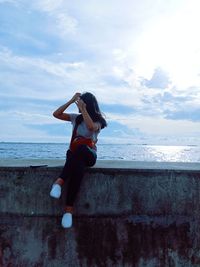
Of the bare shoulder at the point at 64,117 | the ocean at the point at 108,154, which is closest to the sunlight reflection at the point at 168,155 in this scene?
the ocean at the point at 108,154

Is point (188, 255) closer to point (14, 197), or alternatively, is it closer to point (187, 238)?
point (187, 238)

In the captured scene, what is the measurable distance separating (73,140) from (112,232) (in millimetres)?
1189

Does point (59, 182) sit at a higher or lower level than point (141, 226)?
higher

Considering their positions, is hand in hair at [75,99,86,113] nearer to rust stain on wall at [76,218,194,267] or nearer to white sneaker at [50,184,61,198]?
white sneaker at [50,184,61,198]

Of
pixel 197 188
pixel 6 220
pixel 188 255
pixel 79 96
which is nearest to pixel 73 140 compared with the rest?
pixel 79 96

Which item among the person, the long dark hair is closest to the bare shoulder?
the person

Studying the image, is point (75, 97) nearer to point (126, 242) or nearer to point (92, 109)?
point (92, 109)

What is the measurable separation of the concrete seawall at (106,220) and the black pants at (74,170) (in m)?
0.14

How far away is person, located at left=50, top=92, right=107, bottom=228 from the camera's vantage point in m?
4.31

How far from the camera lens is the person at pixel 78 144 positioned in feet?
14.1

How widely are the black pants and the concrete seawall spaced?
0.47 ft

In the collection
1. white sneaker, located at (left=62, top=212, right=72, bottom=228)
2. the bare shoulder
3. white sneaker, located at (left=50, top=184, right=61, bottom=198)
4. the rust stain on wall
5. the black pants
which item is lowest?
the rust stain on wall

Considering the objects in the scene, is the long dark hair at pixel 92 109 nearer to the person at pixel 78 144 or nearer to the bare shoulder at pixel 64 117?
the person at pixel 78 144

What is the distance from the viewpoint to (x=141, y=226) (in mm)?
4430
